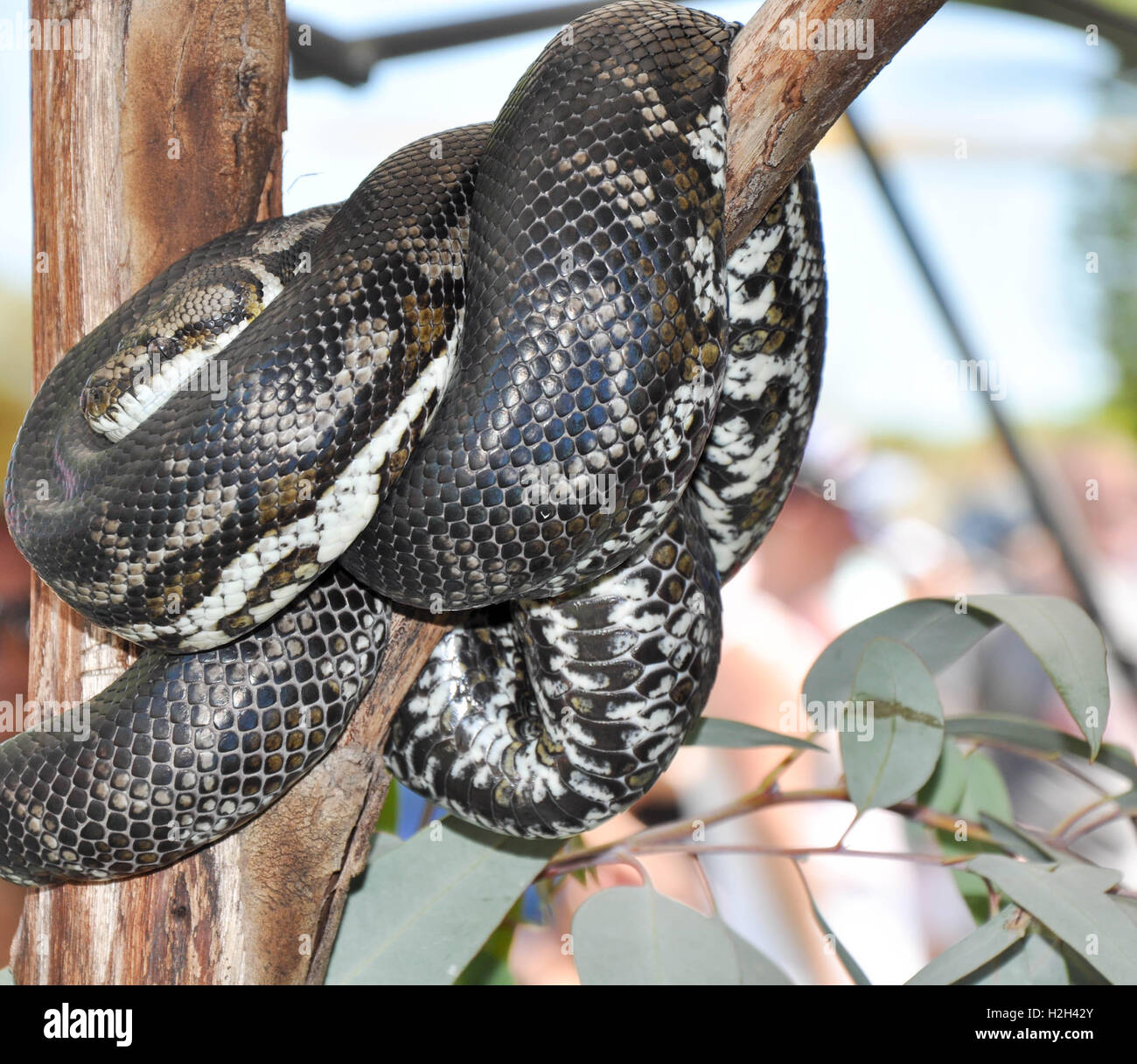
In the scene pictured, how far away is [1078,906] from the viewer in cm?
107

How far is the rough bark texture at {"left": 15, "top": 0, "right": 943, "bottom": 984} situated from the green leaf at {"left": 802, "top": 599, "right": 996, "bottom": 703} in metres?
0.60

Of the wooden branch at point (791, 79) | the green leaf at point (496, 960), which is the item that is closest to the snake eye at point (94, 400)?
the wooden branch at point (791, 79)

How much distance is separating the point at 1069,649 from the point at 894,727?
227mm

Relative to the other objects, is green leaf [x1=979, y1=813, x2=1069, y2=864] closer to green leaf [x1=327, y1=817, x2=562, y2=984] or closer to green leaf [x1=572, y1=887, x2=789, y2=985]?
green leaf [x1=572, y1=887, x2=789, y2=985]

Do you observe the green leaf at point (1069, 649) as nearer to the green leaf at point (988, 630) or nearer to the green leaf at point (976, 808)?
the green leaf at point (988, 630)

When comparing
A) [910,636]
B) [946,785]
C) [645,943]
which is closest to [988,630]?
[910,636]

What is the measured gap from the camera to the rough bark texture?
1.05 metres

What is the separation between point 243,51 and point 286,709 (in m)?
0.78

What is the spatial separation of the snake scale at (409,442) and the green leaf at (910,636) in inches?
14.6

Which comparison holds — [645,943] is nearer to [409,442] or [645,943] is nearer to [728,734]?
[728,734]
